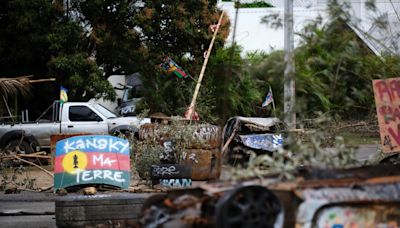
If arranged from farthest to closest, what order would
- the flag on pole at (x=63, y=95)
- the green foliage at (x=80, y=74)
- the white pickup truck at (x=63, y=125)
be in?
1. the green foliage at (x=80, y=74)
2. the flag on pole at (x=63, y=95)
3. the white pickup truck at (x=63, y=125)

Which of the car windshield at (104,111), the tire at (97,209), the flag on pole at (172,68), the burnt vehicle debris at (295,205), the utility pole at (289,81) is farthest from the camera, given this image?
the flag on pole at (172,68)

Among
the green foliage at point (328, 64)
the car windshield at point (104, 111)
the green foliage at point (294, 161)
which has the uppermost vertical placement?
the green foliage at point (328, 64)

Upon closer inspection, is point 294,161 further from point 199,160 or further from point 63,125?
point 63,125

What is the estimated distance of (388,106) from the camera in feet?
23.7

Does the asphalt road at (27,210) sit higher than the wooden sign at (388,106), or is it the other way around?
the wooden sign at (388,106)

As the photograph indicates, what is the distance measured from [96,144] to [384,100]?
4835 mm

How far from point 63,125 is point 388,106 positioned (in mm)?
17001

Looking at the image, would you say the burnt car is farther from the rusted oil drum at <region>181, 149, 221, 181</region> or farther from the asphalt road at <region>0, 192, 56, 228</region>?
the asphalt road at <region>0, 192, 56, 228</region>

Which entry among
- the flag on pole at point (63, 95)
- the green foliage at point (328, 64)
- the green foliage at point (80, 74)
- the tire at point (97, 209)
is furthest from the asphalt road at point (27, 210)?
the green foliage at point (80, 74)

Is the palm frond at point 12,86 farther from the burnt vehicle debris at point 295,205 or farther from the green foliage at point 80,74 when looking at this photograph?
the burnt vehicle debris at point 295,205

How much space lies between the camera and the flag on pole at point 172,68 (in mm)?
23733

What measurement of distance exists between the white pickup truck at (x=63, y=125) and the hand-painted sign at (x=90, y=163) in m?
10.9

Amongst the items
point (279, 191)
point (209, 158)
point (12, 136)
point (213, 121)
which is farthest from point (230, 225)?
point (12, 136)

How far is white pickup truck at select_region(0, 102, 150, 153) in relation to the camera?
880 inches
